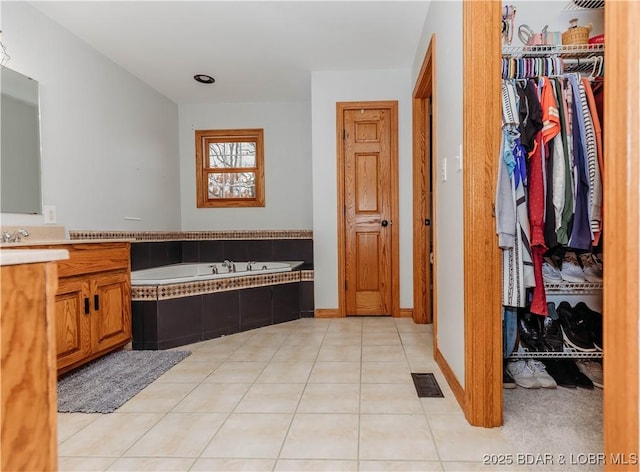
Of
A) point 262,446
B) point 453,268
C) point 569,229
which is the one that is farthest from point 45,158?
point 569,229

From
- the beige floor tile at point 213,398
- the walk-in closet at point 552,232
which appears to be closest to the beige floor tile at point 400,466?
the walk-in closet at point 552,232

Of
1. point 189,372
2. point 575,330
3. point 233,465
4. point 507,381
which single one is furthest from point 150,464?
point 575,330

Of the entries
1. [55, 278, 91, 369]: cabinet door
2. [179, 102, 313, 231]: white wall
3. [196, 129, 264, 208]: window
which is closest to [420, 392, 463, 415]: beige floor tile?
[55, 278, 91, 369]: cabinet door

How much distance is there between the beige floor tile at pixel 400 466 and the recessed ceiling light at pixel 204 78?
12.0 feet

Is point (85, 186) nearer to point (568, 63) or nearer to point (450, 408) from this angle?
point (450, 408)

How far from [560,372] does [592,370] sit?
0.19m

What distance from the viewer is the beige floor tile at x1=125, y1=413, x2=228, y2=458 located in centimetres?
149

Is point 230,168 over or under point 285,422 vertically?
over

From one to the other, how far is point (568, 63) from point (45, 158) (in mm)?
3321

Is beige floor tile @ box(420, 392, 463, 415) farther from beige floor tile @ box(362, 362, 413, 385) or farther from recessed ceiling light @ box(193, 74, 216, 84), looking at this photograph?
recessed ceiling light @ box(193, 74, 216, 84)

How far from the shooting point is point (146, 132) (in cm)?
402

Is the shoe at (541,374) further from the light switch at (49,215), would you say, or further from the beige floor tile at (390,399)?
the light switch at (49,215)

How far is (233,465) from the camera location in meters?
1.39

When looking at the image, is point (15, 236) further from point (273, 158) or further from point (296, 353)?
point (273, 158)
